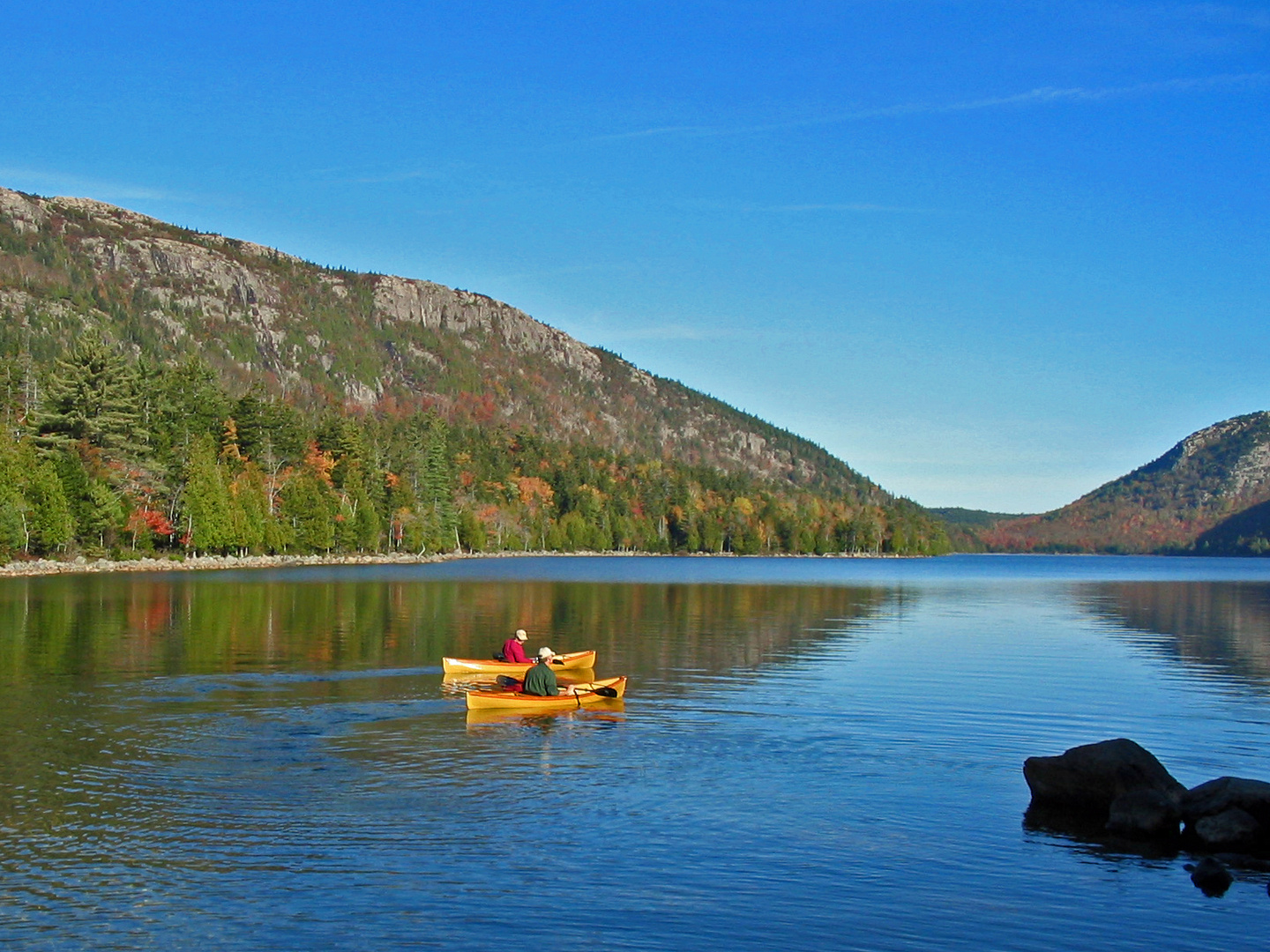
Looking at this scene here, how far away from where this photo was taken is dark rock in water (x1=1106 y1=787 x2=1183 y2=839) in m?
20.4

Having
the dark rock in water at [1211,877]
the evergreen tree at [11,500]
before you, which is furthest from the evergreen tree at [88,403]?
the dark rock in water at [1211,877]

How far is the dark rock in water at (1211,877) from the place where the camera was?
57.8 ft

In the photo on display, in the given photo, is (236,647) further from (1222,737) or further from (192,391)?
(192,391)

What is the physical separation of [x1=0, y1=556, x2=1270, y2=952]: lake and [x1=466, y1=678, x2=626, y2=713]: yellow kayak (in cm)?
70

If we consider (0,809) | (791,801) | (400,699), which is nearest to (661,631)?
(400,699)

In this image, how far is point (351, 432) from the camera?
15738 cm

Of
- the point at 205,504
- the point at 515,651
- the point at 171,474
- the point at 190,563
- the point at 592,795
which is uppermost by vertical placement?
the point at 171,474

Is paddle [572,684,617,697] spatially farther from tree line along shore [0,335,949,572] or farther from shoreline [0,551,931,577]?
tree line along shore [0,335,949,572]

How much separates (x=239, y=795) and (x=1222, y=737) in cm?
2397

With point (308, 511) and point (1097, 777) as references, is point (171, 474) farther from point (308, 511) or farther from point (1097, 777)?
point (1097, 777)

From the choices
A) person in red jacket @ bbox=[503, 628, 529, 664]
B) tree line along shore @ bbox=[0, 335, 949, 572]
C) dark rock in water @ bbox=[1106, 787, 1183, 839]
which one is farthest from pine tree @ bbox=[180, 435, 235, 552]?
dark rock in water @ bbox=[1106, 787, 1183, 839]

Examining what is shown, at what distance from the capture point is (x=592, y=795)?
22.5 meters

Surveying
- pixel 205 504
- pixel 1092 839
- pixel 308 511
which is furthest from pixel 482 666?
pixel 308 511

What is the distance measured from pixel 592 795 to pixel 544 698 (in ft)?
33.5
